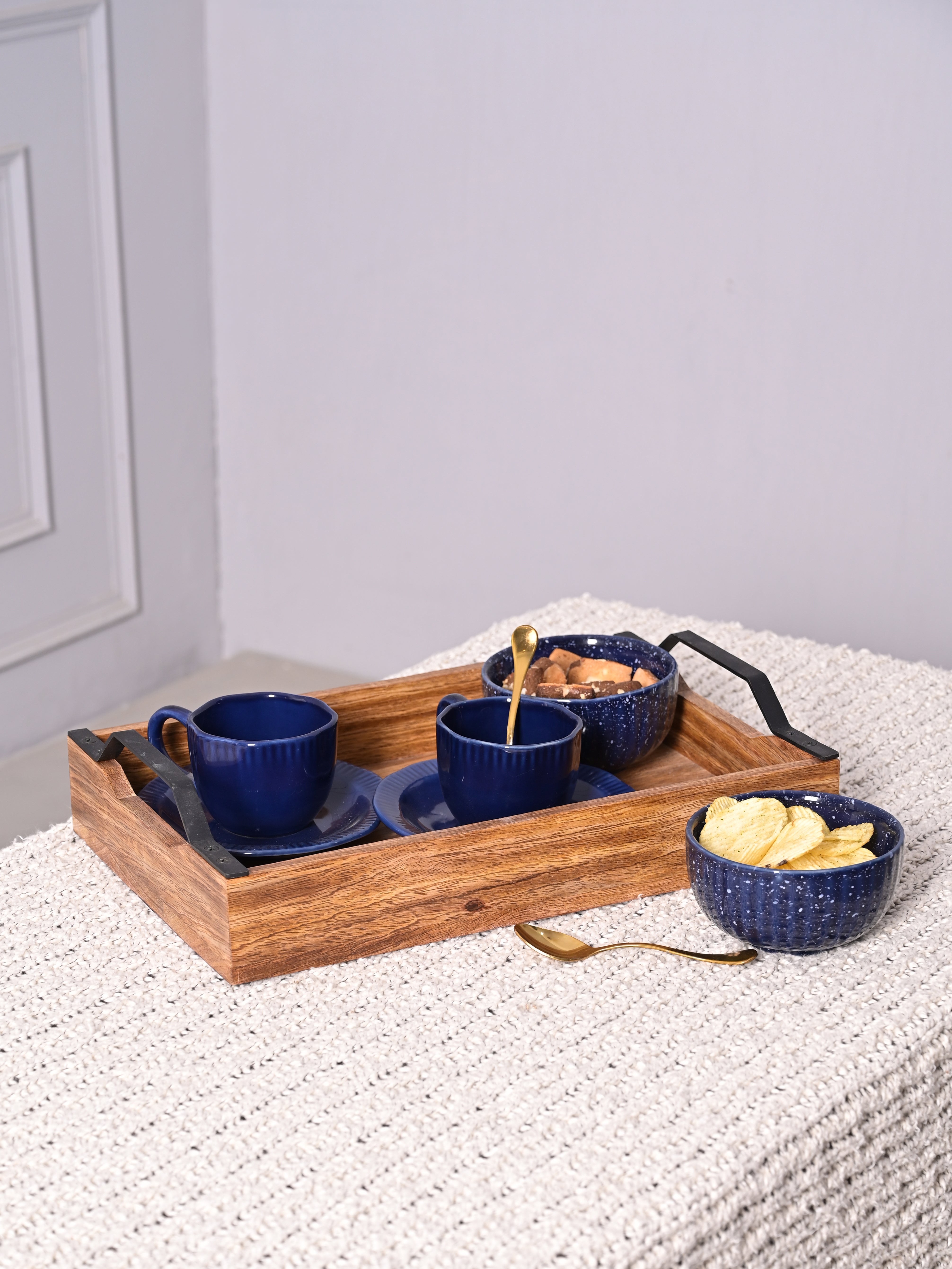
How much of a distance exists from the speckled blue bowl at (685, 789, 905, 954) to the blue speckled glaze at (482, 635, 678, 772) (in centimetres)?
14

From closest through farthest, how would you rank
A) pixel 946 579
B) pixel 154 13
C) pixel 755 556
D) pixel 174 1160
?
pixel 174 1160 < pixel 946 579 < pixel 755 556 < pixel 154 13

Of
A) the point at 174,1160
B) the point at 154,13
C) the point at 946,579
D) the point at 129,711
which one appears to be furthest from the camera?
the point at 129,711

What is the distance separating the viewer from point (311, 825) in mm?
808

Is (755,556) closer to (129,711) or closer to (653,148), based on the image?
(653,148)

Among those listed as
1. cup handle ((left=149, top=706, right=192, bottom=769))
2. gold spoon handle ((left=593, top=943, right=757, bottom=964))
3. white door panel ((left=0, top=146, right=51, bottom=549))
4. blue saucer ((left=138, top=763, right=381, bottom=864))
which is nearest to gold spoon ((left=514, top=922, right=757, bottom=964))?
gold spoon handle ((left=593, top=943, right=757, bottom=964))

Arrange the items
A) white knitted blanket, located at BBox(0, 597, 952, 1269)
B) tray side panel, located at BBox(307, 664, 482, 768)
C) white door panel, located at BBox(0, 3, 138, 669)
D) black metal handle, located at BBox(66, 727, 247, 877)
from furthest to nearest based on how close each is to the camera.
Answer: white door panel, located at BBox(0, 3, 138, 669), tray side panel, located at BBox(307, 664, 482, 768), black metal handle, located at BBox(66, 727, 247, 877), white knitted blanket, located at BBox(0, 597, 952, 1269)

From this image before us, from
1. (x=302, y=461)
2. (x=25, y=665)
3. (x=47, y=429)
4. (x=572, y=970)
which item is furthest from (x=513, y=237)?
(x=572, y=970)

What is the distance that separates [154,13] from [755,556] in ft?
4.33

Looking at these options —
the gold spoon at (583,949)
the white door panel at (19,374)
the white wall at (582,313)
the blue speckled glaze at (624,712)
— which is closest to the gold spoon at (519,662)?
the blue speckled glaze at (624,712)

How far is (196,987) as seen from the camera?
0.70 metres

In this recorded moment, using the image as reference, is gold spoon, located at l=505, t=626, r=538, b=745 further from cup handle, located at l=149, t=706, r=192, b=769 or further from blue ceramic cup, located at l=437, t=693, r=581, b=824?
cup handle, located at l=149, t=706, r=192, b=769

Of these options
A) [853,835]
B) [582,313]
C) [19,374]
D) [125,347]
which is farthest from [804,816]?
[125,347]

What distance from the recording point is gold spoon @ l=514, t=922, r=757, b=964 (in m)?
0.73

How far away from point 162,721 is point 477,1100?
1.12 ft
